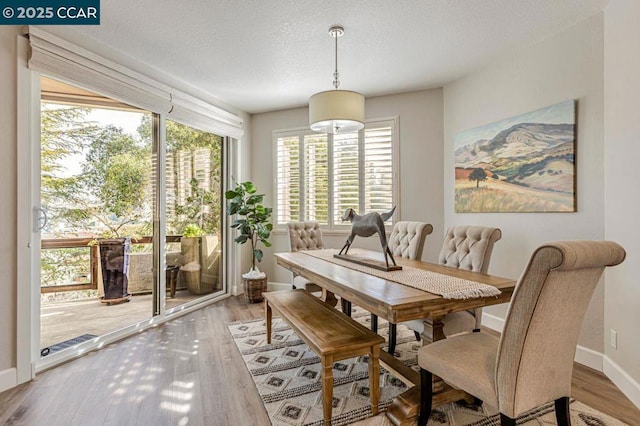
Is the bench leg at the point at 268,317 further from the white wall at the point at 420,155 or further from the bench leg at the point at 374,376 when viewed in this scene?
the white wall at the point at 420,155

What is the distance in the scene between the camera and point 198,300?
4.18m

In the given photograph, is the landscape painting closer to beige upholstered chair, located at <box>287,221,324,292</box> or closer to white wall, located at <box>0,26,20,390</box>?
beige upholstered chair, located at <box>287,221,324,292</box>

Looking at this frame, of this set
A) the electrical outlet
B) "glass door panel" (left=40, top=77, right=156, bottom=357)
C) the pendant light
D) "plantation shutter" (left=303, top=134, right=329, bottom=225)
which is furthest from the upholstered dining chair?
"glass door panel" (left=40, top=77, right=156, bottom=357)

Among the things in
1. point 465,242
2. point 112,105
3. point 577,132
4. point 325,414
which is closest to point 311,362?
point 325,414

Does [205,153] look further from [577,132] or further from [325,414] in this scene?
[577,132]

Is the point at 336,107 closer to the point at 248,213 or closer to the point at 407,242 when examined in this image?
the point at 407,242

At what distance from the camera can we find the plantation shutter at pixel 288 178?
4781 mm

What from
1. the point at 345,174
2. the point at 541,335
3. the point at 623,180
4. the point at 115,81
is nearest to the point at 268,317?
the point at 541,335

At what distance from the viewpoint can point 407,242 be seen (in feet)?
10.0

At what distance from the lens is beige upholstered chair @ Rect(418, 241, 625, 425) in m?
1.20

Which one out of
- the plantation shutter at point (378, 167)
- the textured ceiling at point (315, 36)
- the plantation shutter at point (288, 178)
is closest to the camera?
the textured ceiling at point (315, 36)

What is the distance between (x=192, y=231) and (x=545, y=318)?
369 cm

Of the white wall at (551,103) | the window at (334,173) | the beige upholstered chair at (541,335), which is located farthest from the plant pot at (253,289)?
the beige upholstered chair at (541,335)

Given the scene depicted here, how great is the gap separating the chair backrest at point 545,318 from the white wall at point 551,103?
151 cm
